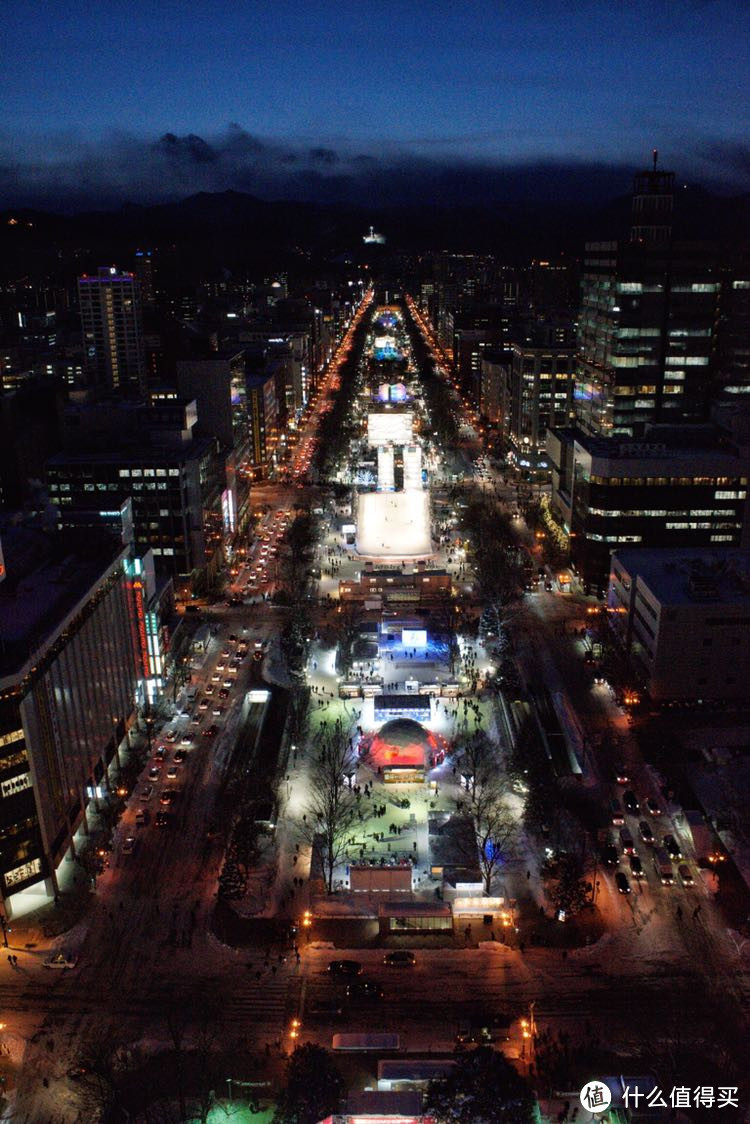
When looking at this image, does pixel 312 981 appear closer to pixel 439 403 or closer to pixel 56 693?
pixel 56 693

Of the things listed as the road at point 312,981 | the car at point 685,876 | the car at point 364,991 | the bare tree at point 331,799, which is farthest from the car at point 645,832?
the car at point 364,991

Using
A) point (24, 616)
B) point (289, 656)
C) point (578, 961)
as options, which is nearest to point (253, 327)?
point (289, 656)

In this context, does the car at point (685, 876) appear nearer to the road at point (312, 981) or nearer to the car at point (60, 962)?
the road at point (312, 981)

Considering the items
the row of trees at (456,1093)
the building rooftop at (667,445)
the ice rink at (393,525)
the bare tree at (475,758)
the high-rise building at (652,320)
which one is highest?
the high-rise building at (652,320)

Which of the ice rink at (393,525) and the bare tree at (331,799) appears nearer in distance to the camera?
the bare tree at (331,799)

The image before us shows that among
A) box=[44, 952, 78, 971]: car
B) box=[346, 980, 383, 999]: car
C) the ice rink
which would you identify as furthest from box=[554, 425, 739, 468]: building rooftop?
box=[44, 952, 78, 971]: car

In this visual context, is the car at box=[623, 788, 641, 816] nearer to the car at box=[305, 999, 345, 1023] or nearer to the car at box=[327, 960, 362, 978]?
the car at box=[327, 960, 362, 978]
